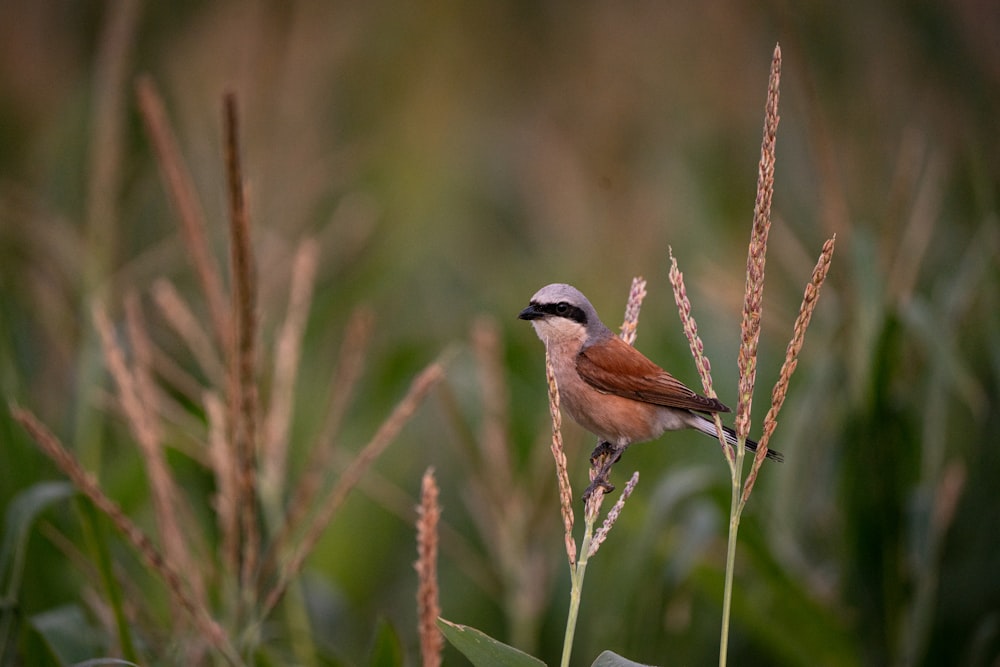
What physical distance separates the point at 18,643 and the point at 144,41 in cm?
308

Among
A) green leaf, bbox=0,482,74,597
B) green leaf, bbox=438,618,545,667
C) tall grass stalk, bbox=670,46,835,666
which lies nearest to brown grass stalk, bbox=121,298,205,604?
green leaf, bbox=0,482,74,597

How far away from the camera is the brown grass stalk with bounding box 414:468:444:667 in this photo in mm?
1160

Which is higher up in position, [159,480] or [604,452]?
[604,452]

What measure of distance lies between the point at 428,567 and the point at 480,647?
0.68ft

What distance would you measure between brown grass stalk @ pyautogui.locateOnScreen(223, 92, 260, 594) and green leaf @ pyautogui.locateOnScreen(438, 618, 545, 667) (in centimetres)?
67

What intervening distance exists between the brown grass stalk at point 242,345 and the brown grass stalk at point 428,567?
0.70 metres

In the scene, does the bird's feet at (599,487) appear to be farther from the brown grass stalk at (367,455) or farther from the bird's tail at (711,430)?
the brown grass stalk at (367,455)

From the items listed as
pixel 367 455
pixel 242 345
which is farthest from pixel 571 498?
pixel 242 345

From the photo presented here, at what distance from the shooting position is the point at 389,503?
11.0 feet

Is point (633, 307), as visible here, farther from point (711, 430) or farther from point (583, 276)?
point (583, 276)

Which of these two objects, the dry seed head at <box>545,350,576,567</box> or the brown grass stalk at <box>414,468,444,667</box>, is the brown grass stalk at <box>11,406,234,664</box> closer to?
the brown grass stalk at <box>414,468,444,667</box>

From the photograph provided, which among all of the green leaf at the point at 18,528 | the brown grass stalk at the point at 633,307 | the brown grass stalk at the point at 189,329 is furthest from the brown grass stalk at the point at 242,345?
the brown grass stalk at the point at 633,307

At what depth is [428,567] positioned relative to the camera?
1176 mm

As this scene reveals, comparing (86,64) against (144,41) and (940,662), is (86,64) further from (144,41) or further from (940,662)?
(940,662)
